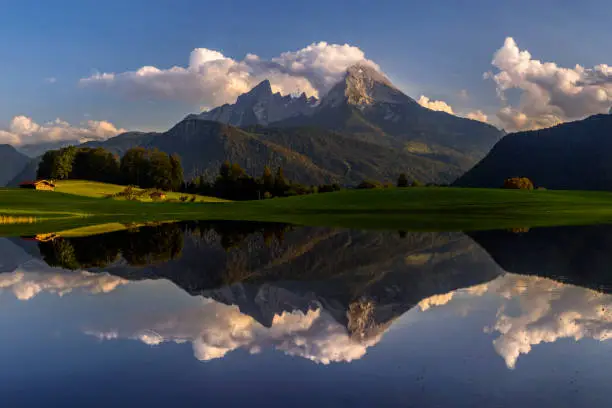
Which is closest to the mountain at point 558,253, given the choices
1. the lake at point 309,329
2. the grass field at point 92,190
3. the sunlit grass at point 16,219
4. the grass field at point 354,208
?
the lake at point 309,329

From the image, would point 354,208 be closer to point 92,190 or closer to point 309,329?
point 309,329

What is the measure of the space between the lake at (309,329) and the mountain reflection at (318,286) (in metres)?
0.13

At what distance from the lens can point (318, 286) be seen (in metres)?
29.0

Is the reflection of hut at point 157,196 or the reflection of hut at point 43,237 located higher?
the reflection of hut at point 157,196

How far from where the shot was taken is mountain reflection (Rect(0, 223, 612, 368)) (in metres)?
18.8

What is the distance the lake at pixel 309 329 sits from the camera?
522 inches

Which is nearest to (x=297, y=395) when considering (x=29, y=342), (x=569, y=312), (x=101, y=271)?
(x=29, y=342)

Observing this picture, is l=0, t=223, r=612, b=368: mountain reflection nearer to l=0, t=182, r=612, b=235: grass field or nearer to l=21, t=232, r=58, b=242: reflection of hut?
l=21, t=232, r=58, b=242: reflection of hut

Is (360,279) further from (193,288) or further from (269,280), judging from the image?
(193,288)

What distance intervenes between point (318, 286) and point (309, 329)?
9.38 meters

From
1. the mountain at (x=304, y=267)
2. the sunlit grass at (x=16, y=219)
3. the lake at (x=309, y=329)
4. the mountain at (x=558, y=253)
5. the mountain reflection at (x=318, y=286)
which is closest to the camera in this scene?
the lake at (x=309, y=329)

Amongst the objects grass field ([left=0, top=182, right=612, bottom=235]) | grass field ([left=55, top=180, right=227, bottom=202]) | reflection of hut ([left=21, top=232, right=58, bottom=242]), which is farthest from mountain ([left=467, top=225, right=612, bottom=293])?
grass field ([left=55, top=180, right=227, bottom=202])

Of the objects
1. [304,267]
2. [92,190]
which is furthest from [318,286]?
[92,190]

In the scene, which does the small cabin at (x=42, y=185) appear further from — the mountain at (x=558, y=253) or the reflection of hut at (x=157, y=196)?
the mountain at (x=558, y=253)
